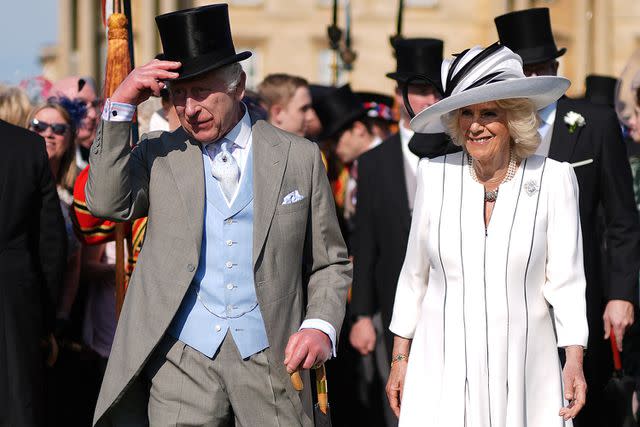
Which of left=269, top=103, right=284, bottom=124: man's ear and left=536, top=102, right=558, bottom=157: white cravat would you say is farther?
left=269, top=103, right=284, bottom=124: man's ear

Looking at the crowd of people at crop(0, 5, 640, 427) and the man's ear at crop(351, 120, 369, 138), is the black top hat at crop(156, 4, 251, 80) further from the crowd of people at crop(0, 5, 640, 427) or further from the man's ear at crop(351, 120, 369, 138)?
the man's ear at crop(351, 120, 369, 138)

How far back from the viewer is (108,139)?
4.98m

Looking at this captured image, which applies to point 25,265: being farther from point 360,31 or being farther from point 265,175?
point 360,31

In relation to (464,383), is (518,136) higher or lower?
higher

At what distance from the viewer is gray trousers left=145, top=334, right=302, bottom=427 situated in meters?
5.14

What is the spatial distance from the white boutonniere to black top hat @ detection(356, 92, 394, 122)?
4972mm

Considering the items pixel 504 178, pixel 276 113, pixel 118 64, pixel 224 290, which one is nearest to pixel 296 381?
pixel 224 290

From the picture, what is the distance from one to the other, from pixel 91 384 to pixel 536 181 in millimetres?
3643

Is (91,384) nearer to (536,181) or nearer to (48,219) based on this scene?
(48,219)

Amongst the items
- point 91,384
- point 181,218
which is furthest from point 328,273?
point 91,384

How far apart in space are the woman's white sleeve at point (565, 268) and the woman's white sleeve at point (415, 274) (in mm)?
492

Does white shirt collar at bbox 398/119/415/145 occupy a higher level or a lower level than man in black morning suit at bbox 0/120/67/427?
higher

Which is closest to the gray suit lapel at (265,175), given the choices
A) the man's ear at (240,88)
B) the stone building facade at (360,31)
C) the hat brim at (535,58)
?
the man's ear at (240,88)

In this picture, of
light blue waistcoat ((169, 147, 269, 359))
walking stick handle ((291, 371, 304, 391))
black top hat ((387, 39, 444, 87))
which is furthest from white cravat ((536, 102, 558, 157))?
walking stick handle ((291, 371, 304, 391))
